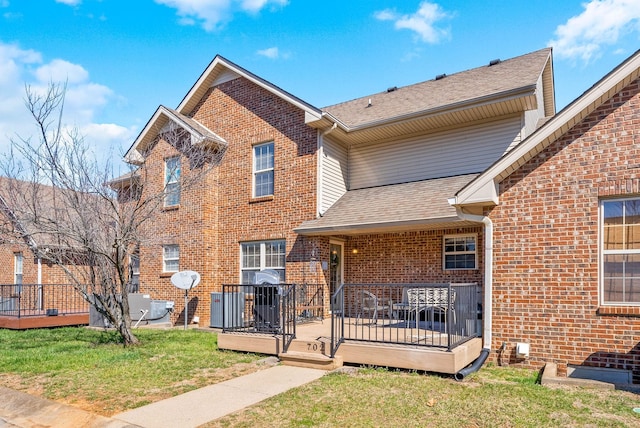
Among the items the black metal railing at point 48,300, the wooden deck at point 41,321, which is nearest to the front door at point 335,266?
the wooden deck at point 41,321

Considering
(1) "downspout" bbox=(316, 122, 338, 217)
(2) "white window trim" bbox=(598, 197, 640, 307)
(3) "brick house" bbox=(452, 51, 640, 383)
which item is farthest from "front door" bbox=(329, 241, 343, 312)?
(2) "white window trim" bbox=(598, 197, 640, 307)

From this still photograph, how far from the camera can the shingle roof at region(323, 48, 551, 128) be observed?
11.8 meters

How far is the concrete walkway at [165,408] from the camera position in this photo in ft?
17.0

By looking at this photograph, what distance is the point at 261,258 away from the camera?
13.7 m

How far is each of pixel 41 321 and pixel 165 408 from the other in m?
11.1

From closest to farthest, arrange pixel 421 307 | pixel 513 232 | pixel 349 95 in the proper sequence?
pixel 513 232
pixel 421 307
pixel 349 95

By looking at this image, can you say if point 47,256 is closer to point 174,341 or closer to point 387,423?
point 174,341

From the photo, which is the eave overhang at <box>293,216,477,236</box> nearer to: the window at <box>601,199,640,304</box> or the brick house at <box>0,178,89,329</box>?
the window at <box>601,199,640,304</box>

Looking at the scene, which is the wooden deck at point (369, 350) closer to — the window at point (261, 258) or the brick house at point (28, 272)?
the window at point (261, 258)

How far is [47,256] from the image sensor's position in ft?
30.3

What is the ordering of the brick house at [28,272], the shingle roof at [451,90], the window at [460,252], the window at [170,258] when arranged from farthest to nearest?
the window at [170,258]
the shingle roof at [451,90]
the window at [460,252]
the brick house at [28,272]

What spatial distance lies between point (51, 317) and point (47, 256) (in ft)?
21.6

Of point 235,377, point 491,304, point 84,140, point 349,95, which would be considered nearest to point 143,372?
point 235,377

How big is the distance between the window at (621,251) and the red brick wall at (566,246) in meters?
0.20
